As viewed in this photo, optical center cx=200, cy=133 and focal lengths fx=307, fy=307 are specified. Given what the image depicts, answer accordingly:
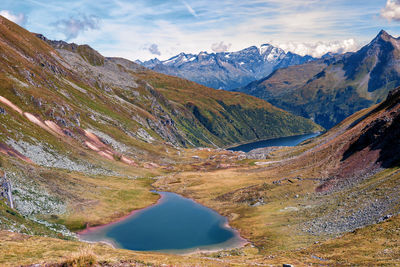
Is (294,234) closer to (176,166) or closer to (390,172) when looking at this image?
(390,172)

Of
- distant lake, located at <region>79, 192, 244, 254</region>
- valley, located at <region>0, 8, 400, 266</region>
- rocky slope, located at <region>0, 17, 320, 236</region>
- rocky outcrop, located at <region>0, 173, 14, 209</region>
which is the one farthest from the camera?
rocky slope, located at <region>0, 17, 320, 236</region>

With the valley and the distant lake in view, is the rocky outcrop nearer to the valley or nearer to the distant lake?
the valley

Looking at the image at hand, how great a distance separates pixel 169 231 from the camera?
300ft

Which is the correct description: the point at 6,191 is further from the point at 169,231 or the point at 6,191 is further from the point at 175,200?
the point at 175,200

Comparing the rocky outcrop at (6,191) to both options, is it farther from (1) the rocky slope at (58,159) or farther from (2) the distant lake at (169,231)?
(2) the distant lake at (169,231)

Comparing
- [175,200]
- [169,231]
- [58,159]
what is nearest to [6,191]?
[169,231]

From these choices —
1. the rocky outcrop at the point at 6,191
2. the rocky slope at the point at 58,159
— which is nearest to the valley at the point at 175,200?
the rocky outcrop at the point at 6,191

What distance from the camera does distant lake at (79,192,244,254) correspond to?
79.2m

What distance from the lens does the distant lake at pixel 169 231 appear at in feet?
260

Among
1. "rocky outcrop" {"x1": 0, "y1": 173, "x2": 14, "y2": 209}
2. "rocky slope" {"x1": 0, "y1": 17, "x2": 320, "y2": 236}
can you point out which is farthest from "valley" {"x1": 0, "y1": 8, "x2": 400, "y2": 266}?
"rocky slope" {"x1": 0, "y1": 17, "x2": 320, "y2": 236}

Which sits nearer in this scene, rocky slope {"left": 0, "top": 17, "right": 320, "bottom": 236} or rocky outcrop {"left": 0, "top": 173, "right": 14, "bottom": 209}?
rocky outcrop {"left": 0, "top": 173, "right": 14, "bottom": 209}

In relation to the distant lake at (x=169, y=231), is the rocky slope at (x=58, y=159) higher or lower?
higher

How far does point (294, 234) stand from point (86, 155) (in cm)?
10233

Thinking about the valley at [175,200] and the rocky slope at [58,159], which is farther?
the rocky slope at [58,159]
